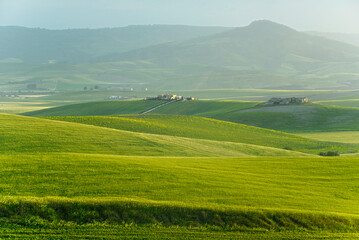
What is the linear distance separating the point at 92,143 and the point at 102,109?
8899cm

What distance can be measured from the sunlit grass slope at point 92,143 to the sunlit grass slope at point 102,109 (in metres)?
71.6

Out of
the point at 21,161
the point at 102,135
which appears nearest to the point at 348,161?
the point at 102,135

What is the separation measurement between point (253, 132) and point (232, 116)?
32497mm

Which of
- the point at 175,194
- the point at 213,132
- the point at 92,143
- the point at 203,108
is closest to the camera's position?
the point at 175,194

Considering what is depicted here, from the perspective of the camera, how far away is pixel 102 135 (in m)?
39.3

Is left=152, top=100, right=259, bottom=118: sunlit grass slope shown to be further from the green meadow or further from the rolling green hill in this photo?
the green meadow

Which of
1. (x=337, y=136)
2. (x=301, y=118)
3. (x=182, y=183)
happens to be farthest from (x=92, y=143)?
(x=301, y=118)

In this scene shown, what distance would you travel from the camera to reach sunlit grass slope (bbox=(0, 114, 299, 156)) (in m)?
32.6

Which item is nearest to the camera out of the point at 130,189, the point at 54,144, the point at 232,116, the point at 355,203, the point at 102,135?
the point at 130,189

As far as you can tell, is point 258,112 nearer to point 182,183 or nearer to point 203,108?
point 203,108

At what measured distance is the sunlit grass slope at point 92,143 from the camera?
32.6 metres

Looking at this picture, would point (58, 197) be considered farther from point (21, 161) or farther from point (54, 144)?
point (54, 144)

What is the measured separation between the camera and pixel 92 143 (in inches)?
1406

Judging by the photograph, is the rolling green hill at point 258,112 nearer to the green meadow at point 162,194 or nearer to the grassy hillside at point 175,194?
the green meadow at point 162,194
